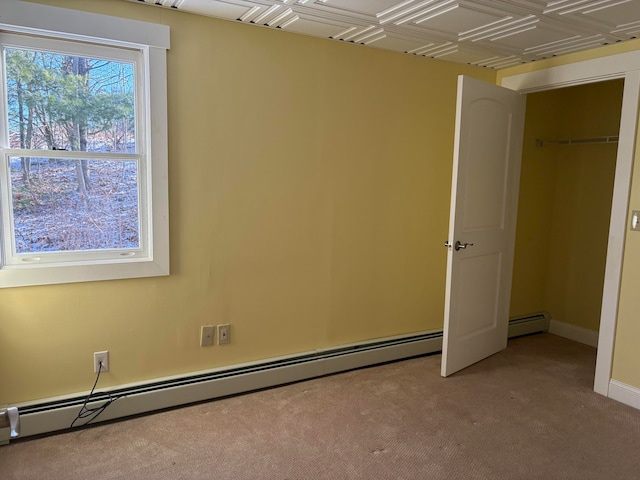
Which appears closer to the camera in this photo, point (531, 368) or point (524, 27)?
point (524, 27)

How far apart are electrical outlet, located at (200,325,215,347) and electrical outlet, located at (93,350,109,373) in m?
0.51

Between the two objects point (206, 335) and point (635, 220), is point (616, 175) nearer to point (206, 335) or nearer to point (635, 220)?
point (635, 220)

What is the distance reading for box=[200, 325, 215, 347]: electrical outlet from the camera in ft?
9.23

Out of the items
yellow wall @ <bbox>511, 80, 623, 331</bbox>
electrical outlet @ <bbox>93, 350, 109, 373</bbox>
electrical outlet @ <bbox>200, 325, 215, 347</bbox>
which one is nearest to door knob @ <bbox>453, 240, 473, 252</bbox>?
yellow wall @ <bbox>511, 80, 623, 331</bbox>

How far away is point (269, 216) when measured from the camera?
2924 mm

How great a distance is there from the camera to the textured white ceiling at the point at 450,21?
236cm

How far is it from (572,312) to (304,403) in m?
2.65

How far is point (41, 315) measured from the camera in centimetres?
240

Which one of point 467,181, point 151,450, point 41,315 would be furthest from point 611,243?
point 41,315

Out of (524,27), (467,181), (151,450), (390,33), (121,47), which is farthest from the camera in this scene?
(467,181)

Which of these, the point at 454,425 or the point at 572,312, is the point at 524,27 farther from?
the point at 572,312

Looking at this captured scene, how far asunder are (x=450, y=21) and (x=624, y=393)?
242 cm

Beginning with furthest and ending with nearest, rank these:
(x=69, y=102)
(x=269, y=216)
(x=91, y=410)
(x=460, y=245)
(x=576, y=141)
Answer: (x=576, y=141) → (x=460, y=245) → (x=269, y=216) → (x=91, y=410) → (x=69, y=102)

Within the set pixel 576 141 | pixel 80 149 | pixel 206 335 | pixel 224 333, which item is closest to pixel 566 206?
pixel 576 141
